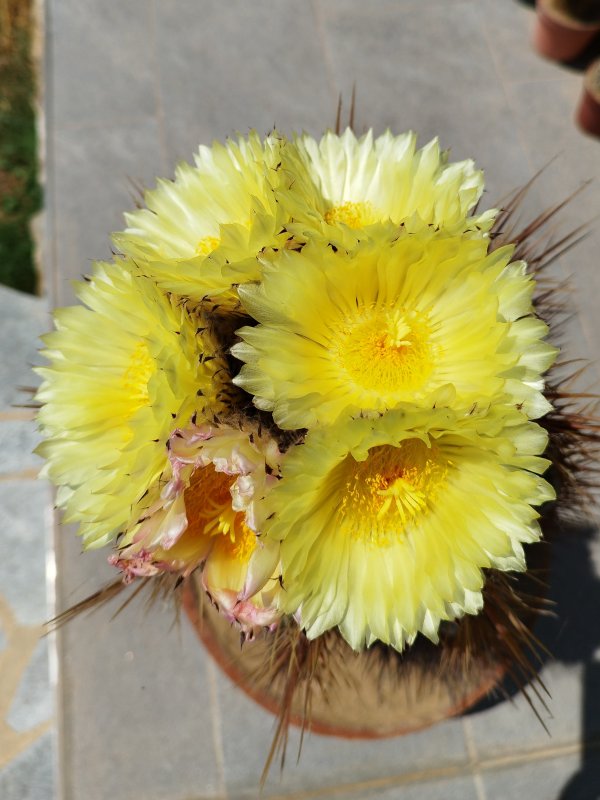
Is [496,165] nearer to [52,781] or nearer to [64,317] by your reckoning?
[64,317]

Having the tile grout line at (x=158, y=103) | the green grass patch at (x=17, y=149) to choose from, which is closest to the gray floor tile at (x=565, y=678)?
the tile grout line at (x=158, y=103)

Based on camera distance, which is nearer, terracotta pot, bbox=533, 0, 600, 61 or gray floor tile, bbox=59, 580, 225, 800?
gray floor tile, bbox=59, 580, 225, 800

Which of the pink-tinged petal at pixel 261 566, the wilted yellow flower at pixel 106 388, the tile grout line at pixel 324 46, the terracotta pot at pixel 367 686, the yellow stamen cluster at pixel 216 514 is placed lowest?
the terracotta pot at pixel 367 686

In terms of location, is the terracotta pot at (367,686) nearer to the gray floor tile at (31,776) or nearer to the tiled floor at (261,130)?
the tiled floor at (261,130)

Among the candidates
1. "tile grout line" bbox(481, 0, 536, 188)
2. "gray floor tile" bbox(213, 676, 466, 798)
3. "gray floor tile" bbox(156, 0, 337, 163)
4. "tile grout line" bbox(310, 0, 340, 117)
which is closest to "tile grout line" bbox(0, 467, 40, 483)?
"gray floor tile" bbox(213, 676, 466, 798)

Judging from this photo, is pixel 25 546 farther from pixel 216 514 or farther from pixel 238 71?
pixel 238 71

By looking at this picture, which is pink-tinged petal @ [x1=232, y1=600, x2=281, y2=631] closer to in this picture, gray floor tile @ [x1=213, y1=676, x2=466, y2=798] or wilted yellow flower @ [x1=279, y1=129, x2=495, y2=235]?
wilted yellow flower @ [x1=279, y1=129, x2=495, y2=235]
